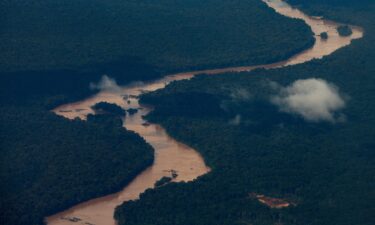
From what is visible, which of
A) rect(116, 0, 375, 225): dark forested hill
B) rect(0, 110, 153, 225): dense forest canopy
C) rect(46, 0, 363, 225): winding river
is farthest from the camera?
rect(46, 0, 363, 225): winding river

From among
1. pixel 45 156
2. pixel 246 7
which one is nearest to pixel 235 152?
pixel 45 156

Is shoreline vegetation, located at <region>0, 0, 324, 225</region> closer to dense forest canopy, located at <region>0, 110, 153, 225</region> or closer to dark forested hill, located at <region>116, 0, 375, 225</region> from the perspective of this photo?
dense forest canopy, located at <region>0, 110, 153, 225</region>

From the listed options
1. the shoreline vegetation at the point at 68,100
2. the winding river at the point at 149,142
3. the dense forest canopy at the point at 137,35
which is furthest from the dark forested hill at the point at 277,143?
the dense forest canopy at the point at 137,35

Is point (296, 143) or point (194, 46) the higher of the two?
point (194, 46)

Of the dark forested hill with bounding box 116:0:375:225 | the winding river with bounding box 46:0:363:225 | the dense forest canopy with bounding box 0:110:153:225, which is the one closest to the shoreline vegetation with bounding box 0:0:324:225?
the dense forest canopy with bounding box 0:110:153:225

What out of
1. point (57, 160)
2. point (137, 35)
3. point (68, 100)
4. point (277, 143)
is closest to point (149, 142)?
point (277, 143)

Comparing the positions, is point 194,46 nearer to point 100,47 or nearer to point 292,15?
point 100,47

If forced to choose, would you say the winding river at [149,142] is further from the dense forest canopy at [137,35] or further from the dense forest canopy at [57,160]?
the dense forest canopy at [137,35]
